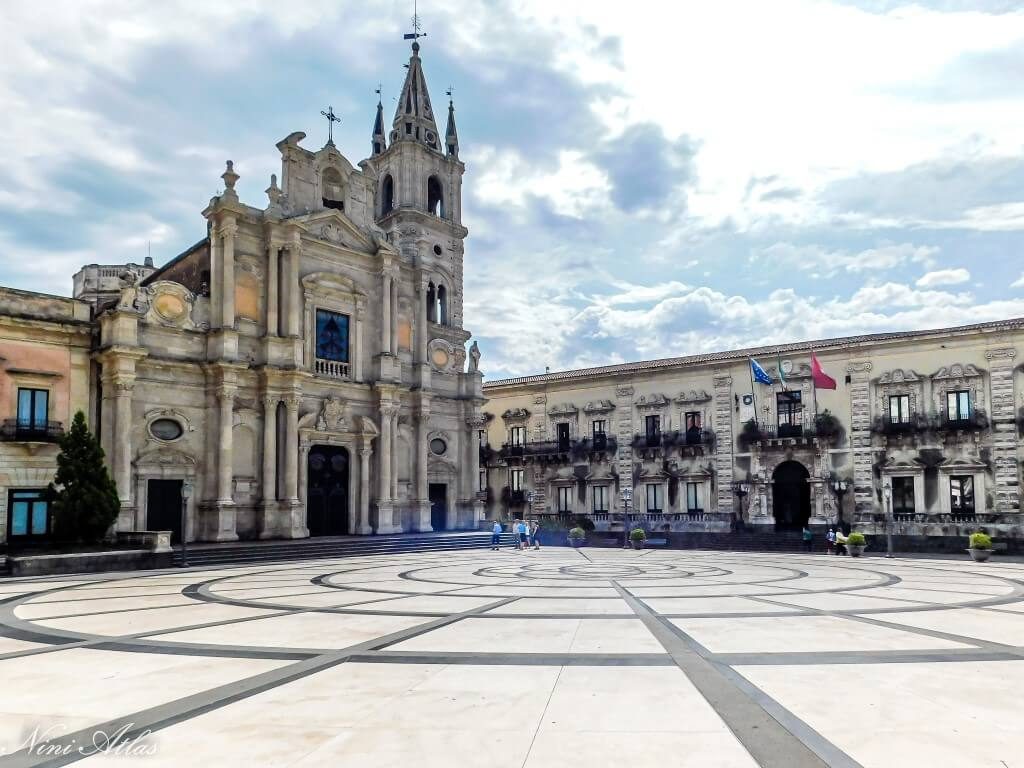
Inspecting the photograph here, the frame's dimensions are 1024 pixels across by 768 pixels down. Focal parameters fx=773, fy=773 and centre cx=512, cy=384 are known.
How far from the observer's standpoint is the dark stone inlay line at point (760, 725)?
6059mm

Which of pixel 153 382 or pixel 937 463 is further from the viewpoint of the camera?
pixel 937 463

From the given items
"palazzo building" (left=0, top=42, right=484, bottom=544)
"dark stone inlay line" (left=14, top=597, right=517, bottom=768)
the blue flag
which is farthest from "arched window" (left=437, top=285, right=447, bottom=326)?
"dark stone inlay line" (left=14, top=597, right=517, bottom=768)

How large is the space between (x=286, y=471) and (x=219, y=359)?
559 cm

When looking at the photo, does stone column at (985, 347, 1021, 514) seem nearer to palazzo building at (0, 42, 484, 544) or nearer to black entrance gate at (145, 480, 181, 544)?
palazzo building at (0, 42, 484, 544)

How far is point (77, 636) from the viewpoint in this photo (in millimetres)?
11961

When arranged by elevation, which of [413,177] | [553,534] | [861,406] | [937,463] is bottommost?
[553,534]

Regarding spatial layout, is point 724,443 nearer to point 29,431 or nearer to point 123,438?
point 123,438

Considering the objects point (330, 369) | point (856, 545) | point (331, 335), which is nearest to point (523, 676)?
point (856, 545)

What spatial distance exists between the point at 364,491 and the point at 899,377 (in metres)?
27.6

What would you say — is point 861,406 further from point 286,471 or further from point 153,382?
point 153,382

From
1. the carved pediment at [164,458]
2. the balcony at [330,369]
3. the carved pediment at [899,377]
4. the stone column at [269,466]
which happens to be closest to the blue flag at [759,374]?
the carved pediment at [899,377]

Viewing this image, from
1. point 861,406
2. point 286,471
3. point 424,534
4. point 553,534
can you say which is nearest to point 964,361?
point 861,406

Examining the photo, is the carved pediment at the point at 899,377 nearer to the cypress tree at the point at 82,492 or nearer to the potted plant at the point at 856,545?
the potted plant at the point at 856,545

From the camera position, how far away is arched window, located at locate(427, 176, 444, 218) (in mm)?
45688
